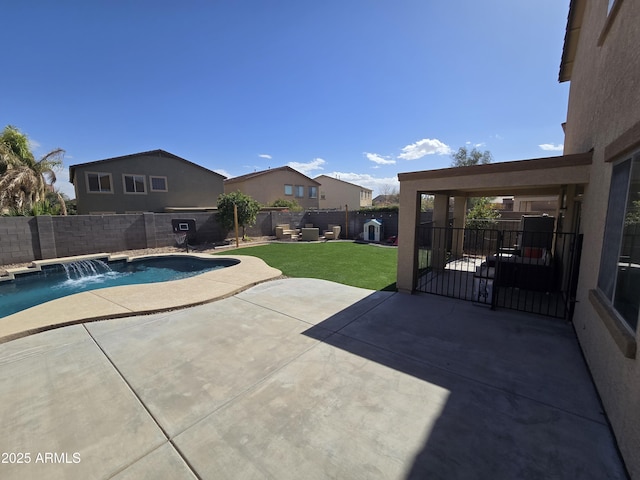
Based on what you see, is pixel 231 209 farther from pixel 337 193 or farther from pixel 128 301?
pixel 337 193

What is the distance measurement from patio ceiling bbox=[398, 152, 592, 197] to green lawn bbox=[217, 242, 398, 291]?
2.91 meters

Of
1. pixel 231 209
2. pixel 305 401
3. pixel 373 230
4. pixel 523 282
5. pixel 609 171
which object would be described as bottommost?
pixel 305 401

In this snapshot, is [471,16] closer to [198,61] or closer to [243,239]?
[198,61]

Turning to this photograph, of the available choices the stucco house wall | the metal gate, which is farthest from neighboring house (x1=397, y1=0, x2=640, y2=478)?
the metal gate

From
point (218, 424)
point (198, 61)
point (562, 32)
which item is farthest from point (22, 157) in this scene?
point (562, 32)

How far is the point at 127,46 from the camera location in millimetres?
10242

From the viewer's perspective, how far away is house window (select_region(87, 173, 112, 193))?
60.6ft

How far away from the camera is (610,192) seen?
3.39m

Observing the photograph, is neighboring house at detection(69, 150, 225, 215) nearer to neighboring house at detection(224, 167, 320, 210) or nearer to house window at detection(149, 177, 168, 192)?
house window at detection(149, 177, 168, 192)

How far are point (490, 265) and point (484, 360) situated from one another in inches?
244

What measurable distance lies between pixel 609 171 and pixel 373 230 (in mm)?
13633

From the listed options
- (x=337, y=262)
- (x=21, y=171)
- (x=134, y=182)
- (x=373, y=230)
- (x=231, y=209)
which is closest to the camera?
(x=337, y=262)

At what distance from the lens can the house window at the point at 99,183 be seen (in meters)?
18.5

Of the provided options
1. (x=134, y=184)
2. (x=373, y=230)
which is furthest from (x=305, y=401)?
(x=134, y=184)
